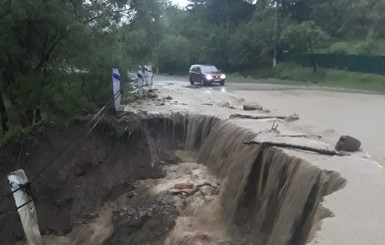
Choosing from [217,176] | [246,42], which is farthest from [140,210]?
[246,42]

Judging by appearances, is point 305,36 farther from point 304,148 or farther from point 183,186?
point 304,148

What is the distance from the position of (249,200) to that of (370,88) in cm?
2516

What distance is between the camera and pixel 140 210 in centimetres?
1212

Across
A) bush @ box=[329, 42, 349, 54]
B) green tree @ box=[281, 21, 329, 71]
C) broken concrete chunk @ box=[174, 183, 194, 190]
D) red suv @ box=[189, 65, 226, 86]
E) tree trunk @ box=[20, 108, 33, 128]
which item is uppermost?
green tree @ box=[281, 21, 329, 71]

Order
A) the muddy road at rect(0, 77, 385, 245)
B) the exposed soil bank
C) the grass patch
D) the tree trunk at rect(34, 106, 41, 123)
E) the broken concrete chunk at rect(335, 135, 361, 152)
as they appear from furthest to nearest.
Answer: the grass patch → the tree trunk at rect(34, 106, 41, 123) → the broken concrete chunk at rect(335, 135, 361, 152) → the exposed soil bank → the muddy road at rect(0, 77, 385, 245)

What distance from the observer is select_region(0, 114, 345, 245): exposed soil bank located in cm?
864

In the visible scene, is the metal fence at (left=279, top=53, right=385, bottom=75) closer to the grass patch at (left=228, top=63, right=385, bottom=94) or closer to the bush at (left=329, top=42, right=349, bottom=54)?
the bush at (left=329, top=42, right=349, bottom=54)

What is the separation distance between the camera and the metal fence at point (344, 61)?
120ft

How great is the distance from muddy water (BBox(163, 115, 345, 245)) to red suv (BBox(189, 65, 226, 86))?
69.1ft

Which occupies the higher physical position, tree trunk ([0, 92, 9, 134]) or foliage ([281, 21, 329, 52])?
foliage ([281, 21, 329, 52])

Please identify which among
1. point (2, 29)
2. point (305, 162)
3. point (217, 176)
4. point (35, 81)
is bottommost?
point (217, 176)

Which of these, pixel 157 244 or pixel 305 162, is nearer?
pixel 305 162

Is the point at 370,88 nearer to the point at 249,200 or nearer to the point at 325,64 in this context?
the point at 325,64

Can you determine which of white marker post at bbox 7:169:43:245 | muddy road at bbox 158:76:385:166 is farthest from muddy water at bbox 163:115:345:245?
white marker post at bbox 7:169:43:245
